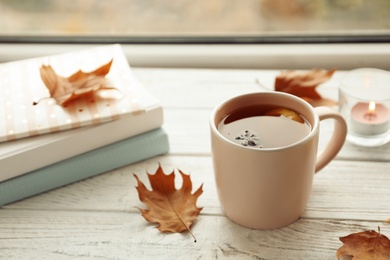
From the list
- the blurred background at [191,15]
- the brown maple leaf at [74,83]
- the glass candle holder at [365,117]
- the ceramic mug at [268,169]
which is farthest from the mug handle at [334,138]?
the blurred background at [191,15]

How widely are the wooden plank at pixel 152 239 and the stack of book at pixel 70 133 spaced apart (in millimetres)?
60

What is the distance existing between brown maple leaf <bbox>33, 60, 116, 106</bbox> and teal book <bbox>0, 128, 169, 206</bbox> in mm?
81

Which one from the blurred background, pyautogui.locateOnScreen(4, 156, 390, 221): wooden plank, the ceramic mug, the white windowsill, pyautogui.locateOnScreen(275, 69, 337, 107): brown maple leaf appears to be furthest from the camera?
the blurred background

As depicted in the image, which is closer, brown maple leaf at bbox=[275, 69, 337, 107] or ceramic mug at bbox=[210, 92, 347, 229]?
ceramic mug at bbox=[210, 92, 347, 229]

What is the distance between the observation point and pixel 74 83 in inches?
30.8

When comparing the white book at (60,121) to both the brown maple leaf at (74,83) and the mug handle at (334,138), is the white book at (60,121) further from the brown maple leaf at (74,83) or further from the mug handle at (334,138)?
the mug handle at (334,138)

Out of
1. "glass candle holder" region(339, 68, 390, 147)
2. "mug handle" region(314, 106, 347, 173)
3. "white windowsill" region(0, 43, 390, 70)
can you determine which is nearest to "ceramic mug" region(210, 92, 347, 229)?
"mug handle" region(314, 106, 347, 173)

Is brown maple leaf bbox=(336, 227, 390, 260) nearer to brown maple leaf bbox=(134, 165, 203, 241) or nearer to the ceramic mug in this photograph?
the ceramic mug

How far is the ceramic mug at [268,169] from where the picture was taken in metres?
0.58

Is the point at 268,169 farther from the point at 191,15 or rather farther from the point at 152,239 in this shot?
the point at 191,15

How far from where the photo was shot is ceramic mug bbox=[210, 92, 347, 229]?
583mm

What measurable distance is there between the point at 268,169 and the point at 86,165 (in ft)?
0.87

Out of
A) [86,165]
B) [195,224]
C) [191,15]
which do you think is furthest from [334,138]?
[191,15]

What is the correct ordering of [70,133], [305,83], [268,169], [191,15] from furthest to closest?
[191,15] → [305,83] → [70,133] → [268,169]
